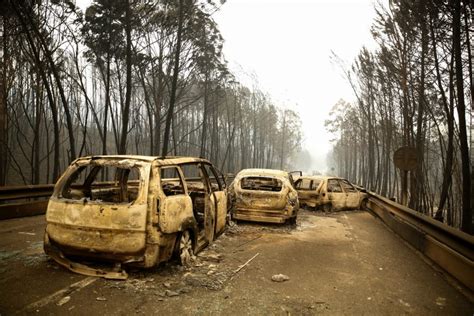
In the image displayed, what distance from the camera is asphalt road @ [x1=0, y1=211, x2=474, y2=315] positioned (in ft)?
12.5

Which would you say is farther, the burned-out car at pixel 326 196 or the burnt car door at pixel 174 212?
the burned-out car at pixel 326 196

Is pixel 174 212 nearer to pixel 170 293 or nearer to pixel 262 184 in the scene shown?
pixel 170 293

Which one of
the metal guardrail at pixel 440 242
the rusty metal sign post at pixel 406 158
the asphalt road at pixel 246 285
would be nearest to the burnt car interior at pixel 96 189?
the asphalt road at pixel 246 285

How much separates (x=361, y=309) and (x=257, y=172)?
5769 millimetres

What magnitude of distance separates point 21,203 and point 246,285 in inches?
285

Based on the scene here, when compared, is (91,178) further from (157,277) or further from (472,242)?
(472,242)

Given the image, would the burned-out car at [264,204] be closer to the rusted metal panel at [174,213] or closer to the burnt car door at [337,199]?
the rusted metal panel at [174,213]

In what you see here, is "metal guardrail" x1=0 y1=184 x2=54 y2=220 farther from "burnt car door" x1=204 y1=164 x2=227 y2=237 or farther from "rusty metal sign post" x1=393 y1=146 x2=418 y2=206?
"rusty metal sign post" x1=393 y1=146 x2=418 y2=206

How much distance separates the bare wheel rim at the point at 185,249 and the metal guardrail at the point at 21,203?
5688 mm

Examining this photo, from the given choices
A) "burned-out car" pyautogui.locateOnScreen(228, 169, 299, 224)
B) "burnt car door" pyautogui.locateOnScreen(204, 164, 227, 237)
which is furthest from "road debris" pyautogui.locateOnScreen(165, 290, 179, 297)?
"burned-out car" pyautogui.locateOnScreen(228, 169, 299, 224)

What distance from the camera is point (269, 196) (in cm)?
879

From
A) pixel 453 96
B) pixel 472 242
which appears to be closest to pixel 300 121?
pixel 453 96

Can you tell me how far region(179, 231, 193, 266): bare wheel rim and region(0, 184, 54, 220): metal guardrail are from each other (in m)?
5.69

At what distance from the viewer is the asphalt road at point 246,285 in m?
3.80
